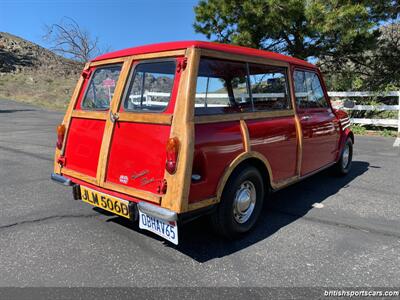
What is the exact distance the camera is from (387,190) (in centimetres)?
515

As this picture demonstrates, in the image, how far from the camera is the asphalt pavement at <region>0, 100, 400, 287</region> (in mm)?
2795

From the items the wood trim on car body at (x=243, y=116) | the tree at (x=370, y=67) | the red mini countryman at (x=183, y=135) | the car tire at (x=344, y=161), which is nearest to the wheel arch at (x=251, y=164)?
the red mini countryman at (x=183, y=135)

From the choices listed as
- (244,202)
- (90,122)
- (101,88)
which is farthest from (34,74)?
(244,202)

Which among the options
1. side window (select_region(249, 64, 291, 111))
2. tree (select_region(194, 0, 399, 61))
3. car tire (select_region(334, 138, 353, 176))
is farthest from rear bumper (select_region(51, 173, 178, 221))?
tree (select_region(194, 0, 399, 61))

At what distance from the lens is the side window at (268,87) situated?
3.71 m

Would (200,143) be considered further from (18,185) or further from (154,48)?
(18,185)

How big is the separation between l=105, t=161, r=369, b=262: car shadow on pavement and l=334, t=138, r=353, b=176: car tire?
0.47 ft

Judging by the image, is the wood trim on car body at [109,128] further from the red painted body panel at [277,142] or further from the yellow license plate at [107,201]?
the red painted body panel at [277,142]

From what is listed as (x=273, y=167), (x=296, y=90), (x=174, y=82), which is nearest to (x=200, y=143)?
(x=174, y=82)

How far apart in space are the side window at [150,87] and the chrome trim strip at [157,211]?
0.86 meters

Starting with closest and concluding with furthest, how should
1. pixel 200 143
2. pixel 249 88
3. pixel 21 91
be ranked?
pixel 200 143, pixel 249 88, pixel 21 91

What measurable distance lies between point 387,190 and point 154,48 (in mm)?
4166

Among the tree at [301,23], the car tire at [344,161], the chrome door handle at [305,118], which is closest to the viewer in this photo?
the chrome door handle at [305,118]

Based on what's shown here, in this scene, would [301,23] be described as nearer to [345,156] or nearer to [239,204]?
[345,156]
